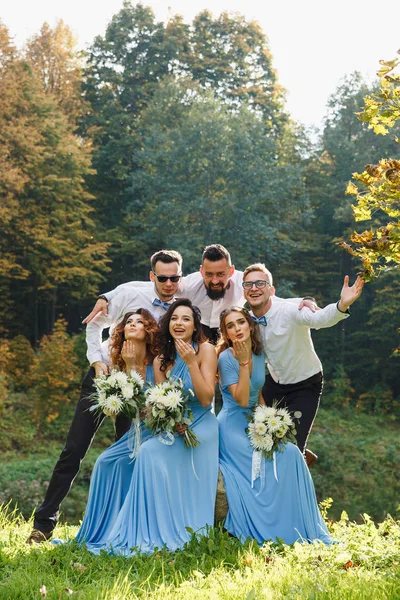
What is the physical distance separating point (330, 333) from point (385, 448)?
5814mm

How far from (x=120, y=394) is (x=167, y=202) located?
1790 cm

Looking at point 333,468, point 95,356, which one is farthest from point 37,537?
point 333,468

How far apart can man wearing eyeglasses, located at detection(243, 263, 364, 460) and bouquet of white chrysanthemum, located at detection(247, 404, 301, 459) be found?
352mm

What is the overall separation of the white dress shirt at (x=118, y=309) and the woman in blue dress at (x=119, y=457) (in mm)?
238

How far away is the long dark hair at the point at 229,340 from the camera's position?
20.5ft

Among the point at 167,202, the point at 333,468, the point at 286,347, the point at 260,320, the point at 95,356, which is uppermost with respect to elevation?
the point at 167,202

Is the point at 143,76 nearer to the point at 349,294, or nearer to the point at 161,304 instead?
the point at 161,304

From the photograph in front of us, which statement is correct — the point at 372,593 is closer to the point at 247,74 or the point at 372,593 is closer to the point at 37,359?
the point at 37,359

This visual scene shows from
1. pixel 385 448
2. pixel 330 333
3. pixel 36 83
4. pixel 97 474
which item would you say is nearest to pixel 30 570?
pixel 97 474

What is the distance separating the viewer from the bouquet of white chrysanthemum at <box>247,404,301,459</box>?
19.7 feet

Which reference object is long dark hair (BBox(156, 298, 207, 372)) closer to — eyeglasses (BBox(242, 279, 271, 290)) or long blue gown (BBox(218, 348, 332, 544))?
long blue gown (BBox(218, 348, 332, 544))

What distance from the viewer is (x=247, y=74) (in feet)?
98.4

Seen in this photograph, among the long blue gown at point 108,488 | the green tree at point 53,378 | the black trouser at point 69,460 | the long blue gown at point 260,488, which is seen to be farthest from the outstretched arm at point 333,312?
the green tree at point 53,378

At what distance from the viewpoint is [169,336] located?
20.3ft
